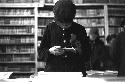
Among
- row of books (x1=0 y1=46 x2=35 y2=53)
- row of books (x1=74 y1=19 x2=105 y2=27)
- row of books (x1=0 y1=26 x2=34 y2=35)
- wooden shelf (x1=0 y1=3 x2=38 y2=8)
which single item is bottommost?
row of books (x1=0 y1=46 x2=35 y2=53)

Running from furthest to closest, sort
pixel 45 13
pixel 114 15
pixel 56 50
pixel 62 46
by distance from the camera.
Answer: pixel 114 15 < pixel 45 13 < pixel 62 46 < pixel 56 50

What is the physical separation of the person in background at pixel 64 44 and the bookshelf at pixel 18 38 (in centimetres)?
530

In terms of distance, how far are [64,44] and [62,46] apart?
0.02m

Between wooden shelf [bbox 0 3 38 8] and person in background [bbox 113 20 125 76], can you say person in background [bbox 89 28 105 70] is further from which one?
person in background [bbox 113 20 125 76]

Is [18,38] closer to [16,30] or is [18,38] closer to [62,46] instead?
[16,30]

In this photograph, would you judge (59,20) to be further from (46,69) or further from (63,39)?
(46,69)

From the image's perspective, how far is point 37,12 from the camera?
7.30 metres

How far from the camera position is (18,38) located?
24.2 ft

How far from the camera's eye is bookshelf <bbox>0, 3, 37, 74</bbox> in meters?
7.28

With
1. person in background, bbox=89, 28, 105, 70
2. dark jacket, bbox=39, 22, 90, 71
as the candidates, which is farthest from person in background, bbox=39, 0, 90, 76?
person in background, bbox=89, 28, 105, 70

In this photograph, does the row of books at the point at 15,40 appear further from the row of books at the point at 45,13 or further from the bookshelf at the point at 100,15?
the row of books at the point at 45,13

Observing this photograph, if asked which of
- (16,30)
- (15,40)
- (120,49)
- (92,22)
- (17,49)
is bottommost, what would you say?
(17,49)

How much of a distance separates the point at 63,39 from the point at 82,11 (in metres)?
5.60

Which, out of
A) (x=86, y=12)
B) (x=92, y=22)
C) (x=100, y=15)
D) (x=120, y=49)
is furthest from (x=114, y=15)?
(x=120, y=49)
